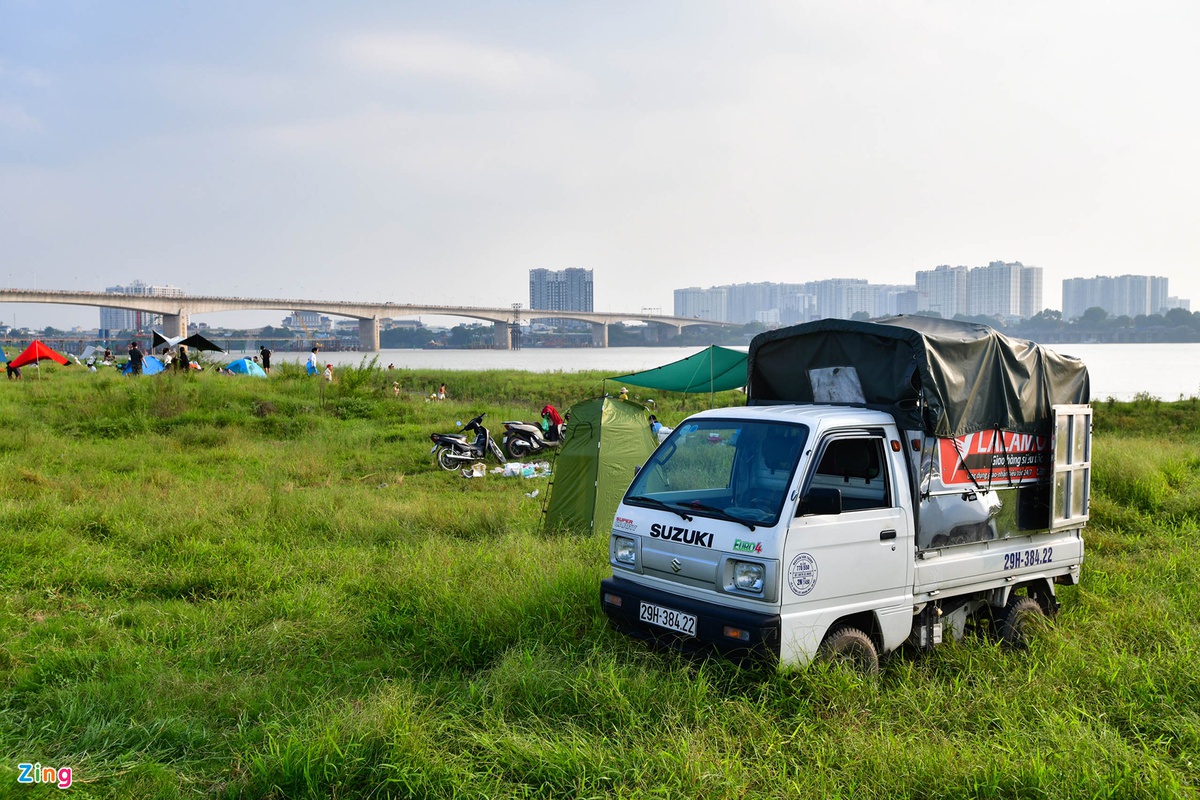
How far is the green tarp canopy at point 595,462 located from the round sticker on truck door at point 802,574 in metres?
4.81

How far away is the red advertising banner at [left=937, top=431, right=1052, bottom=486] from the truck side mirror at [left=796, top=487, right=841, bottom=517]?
1022 millimetres

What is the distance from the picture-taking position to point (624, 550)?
5.31m

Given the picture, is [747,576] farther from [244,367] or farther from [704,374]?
[244,367]

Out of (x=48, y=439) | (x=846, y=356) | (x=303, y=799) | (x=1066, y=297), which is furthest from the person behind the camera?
(x=1066, y=297)

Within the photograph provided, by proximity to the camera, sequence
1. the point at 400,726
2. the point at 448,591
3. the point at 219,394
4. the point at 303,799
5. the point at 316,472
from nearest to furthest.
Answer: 1. the point at 303,799
2. the point at 400,726
3. the point at 448,591
4. the point at 316,472
5. the point at 219,394

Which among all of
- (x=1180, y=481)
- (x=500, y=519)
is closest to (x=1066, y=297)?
(x=1180, y=481)

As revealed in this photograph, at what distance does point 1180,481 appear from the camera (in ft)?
37.2

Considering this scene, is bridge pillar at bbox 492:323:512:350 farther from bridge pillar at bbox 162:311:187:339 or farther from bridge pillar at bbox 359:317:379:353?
bridge pillar at bbox 162:311:187:339

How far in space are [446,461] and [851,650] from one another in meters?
11.1

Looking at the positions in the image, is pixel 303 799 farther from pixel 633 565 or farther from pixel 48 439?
pixel 48 439

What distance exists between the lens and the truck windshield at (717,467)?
16.8ft

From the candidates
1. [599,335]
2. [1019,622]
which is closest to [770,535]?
[1019,622]

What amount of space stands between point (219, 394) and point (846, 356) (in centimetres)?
1820

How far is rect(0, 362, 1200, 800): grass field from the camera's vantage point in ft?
12.3
